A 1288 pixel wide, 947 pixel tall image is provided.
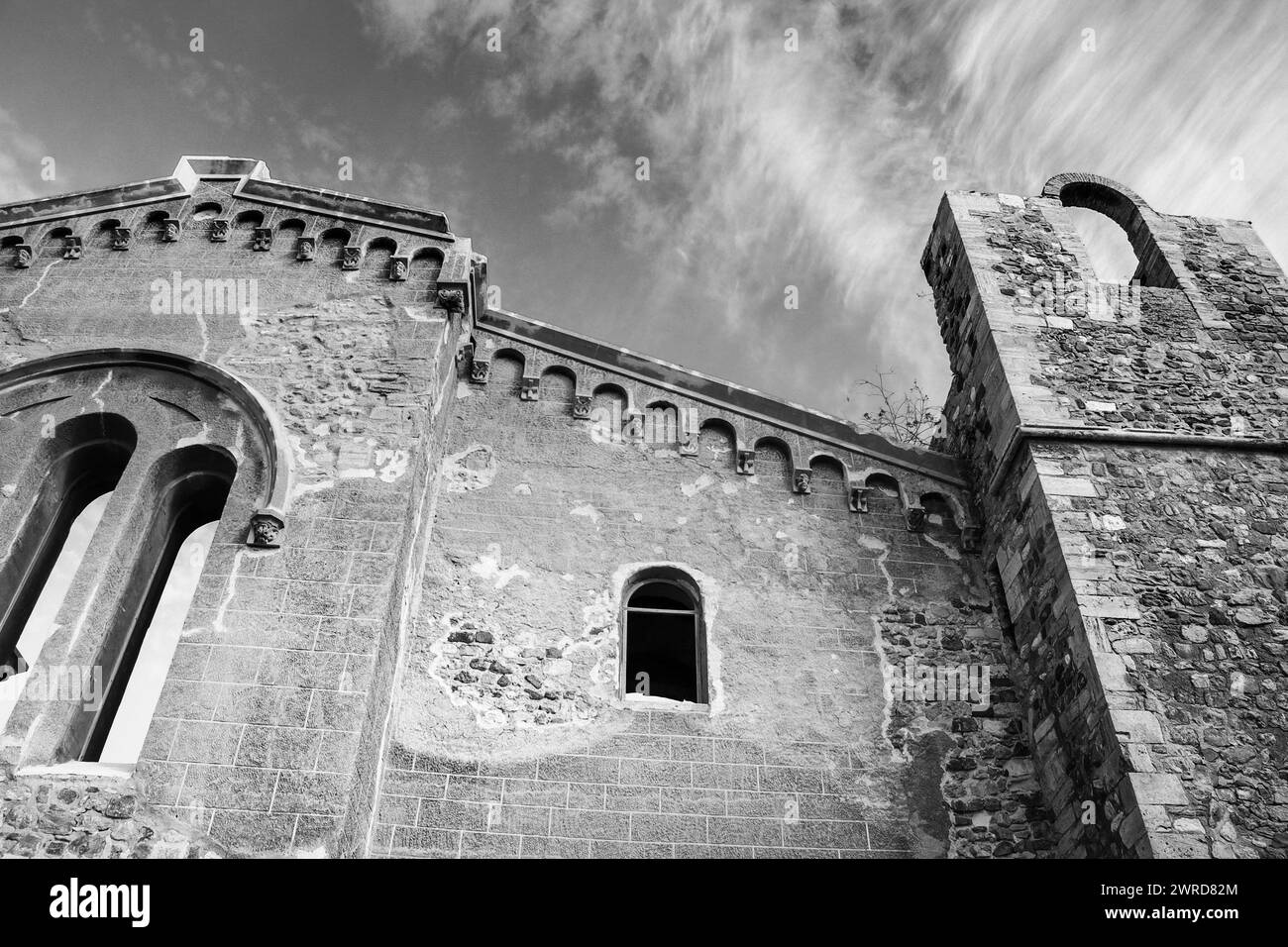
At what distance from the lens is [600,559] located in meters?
8.10

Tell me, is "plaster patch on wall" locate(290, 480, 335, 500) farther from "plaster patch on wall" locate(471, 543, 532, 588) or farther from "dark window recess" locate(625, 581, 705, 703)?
"dark window recess" locate(625, 581, 705, 703)

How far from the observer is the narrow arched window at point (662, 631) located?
788cm

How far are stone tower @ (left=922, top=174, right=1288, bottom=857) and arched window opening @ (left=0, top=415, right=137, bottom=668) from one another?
7191 mm

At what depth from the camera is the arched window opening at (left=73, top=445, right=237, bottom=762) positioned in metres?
6.77

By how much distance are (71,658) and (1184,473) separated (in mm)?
8191

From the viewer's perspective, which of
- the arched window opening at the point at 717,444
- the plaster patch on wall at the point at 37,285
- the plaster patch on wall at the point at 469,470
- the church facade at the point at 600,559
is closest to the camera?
the church facade at the point at 600,559

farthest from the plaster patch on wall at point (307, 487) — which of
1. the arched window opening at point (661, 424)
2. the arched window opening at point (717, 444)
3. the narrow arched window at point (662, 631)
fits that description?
the arched window opening at point (717, 444)

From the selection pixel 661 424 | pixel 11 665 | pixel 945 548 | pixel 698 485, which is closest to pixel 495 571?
pixel 698 485

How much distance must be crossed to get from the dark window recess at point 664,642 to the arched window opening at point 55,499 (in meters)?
4.32

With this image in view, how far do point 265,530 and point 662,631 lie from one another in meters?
3.30

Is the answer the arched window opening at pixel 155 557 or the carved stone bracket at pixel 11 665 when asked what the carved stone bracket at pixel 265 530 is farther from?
the carved stone bracket at pixel 11 665

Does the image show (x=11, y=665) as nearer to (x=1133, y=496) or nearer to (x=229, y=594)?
(x=229, y=594)

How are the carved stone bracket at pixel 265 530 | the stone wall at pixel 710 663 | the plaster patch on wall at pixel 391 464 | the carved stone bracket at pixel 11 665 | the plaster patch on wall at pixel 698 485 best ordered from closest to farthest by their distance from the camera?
the stone wall at pixel 710 663 → the carved stone bracket at pixel 265 530 → the carved stone bracket at pixel 11 665 → the plaster patch on wall at pixel 391 464 → the plaster patch on wall at pixel 698 485

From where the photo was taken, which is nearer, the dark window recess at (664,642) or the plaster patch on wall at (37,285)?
the dark window recess at (664,642)
